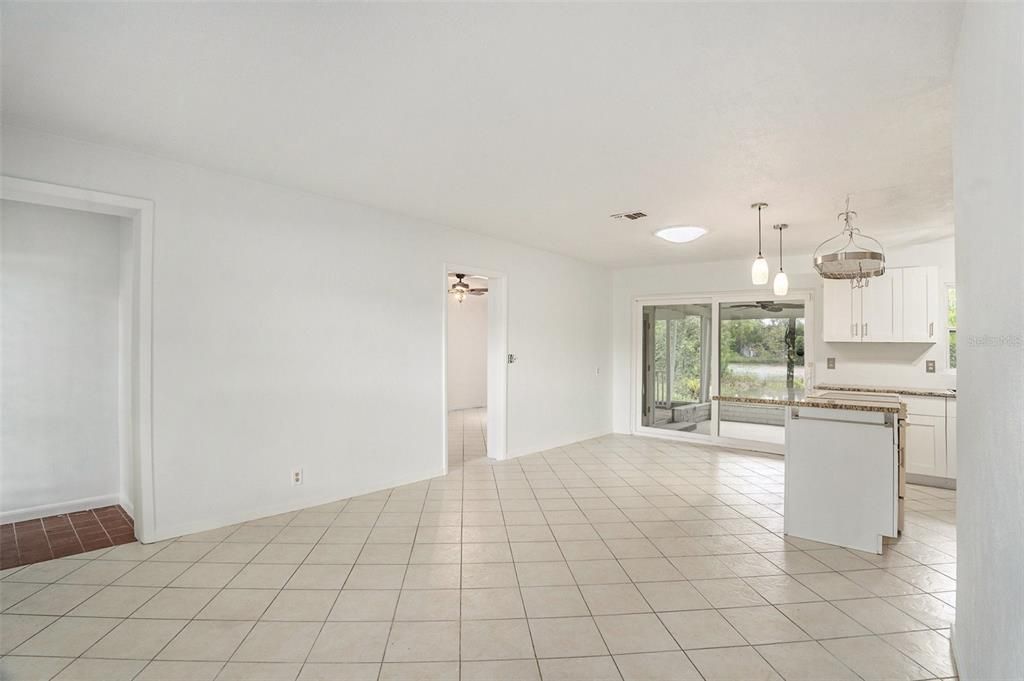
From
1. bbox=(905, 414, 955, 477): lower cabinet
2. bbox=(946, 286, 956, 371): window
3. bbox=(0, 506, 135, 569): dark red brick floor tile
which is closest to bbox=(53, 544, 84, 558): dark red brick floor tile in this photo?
bbox=(0, 506, 135, 569): dark red brick floor tile

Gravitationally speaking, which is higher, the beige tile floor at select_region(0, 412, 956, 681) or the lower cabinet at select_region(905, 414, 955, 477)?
the lower cabinet at select_region(905, 414, 955, 477)

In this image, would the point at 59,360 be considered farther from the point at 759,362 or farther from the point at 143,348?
the point at 759,362

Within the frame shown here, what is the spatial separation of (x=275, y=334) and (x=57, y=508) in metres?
2.10

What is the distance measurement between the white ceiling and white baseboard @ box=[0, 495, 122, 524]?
8.96 feet

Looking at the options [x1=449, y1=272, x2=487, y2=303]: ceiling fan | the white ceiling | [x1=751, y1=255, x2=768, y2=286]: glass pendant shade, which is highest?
the white ceiling

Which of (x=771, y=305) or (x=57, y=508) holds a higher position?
(x=771, y=305)

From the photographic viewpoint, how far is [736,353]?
667 cm

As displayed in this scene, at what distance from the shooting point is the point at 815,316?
607 cm

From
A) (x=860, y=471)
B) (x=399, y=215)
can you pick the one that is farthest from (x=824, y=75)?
(x=399, y=215)

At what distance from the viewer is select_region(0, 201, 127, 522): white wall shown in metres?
3.59

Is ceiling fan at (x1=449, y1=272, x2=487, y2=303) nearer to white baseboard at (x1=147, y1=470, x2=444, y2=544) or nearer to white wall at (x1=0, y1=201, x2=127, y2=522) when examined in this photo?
white baseboard at (x1=147, y1=470, x2=444, y2=544)

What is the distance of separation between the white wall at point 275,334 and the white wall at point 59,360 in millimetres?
1164

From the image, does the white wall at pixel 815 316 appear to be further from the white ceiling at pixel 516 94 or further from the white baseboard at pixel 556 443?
the white ceiling at pixel 516 94

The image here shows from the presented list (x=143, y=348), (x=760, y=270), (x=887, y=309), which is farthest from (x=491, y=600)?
(x=887, y=309)
